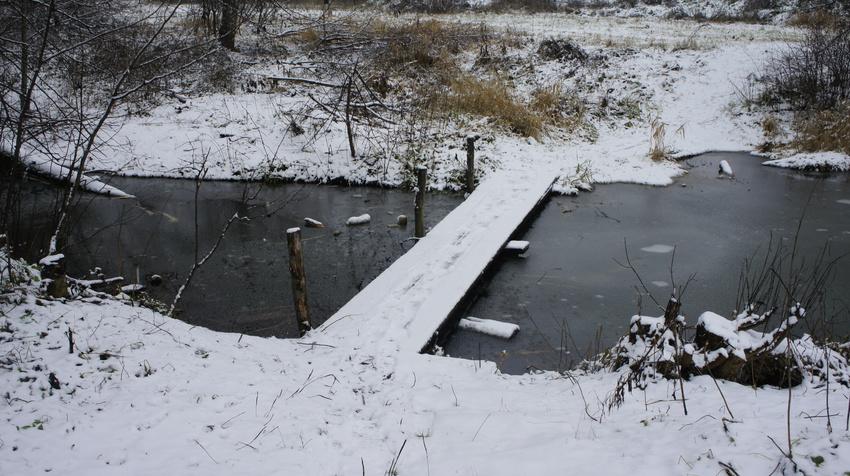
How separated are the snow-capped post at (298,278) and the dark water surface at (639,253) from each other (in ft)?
4.60

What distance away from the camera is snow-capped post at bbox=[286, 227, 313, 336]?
15.6ft

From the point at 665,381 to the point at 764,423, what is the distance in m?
0.85

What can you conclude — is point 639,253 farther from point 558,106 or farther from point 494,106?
point 558,106

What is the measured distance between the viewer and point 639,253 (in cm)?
731

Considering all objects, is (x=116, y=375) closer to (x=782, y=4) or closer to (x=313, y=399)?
(x=313, y=399)

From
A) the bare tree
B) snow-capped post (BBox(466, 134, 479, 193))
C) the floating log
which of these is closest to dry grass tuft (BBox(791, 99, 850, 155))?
snow-capped post (BBox(466, 134, 479, 193))

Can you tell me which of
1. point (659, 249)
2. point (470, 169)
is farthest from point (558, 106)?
point (659, 249)

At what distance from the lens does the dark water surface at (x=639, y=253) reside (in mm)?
5371

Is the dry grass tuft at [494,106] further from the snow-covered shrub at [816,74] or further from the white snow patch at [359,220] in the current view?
the snow-covered shrub at [816,74]

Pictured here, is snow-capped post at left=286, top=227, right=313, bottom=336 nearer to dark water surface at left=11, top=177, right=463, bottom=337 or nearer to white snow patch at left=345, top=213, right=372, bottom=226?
dark water surface at left=11, top=177, right=463, bottom=337

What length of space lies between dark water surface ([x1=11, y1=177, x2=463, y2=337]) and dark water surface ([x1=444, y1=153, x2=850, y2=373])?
1.77m

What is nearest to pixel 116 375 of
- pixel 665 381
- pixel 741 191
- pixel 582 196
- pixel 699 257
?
pixel 665 381

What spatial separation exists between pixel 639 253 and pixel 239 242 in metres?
5.64

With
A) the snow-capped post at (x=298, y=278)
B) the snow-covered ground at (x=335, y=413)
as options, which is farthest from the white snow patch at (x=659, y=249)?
the snow-capped post at (x=298, y=278)
